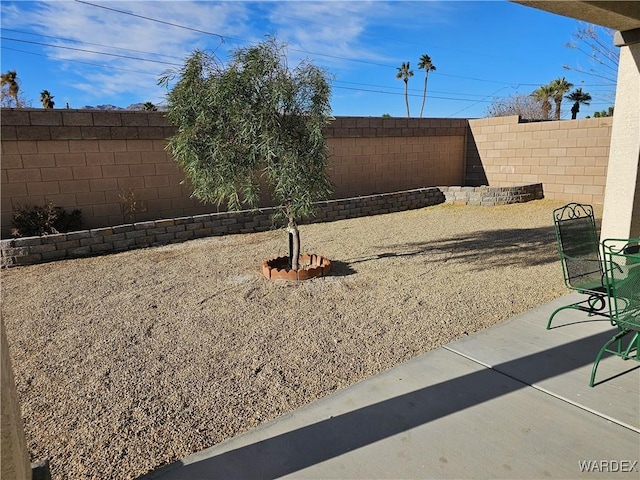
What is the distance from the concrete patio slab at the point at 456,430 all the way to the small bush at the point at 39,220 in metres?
6.55

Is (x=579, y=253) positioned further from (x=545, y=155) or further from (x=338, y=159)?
(x=545, y=155)

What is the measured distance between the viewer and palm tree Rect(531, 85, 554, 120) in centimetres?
2761

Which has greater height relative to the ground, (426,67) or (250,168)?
(426,67)

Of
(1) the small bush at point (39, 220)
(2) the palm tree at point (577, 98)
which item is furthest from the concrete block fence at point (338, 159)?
(2) the palm tree at point (577, 98)

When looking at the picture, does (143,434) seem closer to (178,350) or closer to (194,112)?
(178,350)

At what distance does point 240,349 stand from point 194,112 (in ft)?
10.0

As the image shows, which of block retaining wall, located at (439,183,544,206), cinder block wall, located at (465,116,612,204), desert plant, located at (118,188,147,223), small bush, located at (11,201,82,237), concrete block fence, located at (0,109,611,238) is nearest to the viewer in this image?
small bush, located at (11,201,82,237)

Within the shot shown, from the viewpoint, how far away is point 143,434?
8.73 ft

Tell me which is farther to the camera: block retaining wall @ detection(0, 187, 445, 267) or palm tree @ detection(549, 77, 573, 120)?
palm tree @ detection(549, 77, 573, 120)

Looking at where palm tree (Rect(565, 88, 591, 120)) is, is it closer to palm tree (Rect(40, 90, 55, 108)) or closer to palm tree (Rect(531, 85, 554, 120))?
palm tree (Rect(531, 85, 554, 120))

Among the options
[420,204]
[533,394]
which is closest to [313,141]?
[533,394]

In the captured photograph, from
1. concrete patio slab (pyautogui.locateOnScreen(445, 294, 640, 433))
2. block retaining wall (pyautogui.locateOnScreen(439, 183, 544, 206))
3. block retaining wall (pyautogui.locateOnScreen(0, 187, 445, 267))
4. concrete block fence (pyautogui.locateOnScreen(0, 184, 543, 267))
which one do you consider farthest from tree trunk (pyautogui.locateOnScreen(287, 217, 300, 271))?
block retaining wall (pyautogui.locateOnScreen(439, 183, 544, 206))

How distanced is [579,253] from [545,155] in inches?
360

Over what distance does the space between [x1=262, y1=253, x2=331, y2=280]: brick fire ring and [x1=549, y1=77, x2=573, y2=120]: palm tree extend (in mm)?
27027
